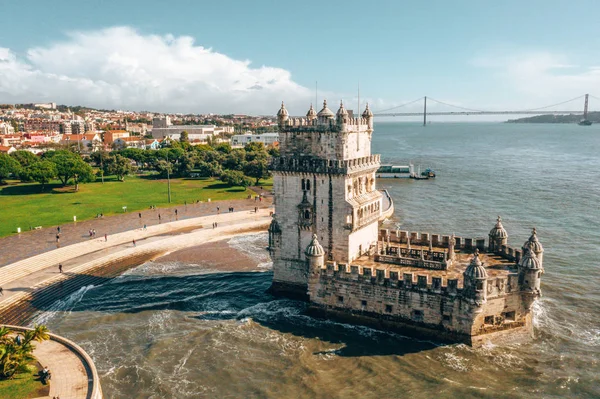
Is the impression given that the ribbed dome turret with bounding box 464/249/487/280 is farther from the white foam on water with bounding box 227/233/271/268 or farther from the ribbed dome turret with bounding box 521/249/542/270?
the white foam on water with bounding box 227/233/271/268

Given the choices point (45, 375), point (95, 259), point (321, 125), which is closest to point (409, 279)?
point (321, 125)

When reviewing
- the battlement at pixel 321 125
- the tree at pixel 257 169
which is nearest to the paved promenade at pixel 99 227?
the tree at pixel 257 169

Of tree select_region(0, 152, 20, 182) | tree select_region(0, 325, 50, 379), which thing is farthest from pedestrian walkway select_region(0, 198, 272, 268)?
tree select_region(0, 152, 20, 182)

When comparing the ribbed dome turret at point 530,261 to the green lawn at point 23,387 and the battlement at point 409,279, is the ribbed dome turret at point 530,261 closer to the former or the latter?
the battlement at point 409,279

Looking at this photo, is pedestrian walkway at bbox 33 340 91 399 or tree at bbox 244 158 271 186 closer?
pedestrian walkway at bbox 33 340 91 399

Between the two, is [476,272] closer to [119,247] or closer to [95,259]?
[95,259]

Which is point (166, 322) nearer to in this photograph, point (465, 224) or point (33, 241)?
point (33, 241)

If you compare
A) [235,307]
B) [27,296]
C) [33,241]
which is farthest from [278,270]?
[33,241]
